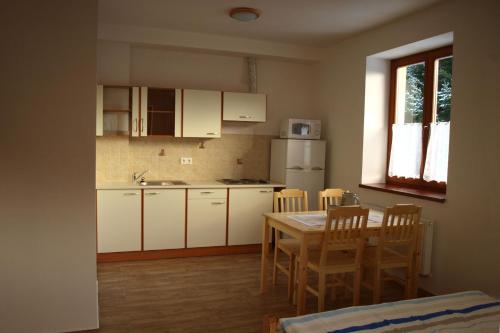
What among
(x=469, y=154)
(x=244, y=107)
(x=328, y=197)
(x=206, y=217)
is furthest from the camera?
(x=244, y=107)

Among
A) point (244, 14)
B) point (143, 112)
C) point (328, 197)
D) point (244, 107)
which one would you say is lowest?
point (328, 197)

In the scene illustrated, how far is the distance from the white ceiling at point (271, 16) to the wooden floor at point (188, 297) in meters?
2.71

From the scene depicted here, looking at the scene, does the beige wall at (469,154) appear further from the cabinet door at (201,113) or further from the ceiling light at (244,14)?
the cabinet door at (201,113)

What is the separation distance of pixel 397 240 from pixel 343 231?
0.51m

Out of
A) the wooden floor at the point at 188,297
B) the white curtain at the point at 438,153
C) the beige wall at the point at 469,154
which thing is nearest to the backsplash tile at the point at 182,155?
the wooden floor at the point at 188,297

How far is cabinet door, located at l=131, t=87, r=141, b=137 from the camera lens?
15.6 ft

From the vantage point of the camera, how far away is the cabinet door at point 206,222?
4836 mm

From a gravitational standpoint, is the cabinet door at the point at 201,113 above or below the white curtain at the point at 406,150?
above

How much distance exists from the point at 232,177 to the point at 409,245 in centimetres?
273

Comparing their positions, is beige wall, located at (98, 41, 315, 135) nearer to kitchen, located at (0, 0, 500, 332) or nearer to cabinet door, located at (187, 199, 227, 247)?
kitchen, located at (0, 0, 500, 332)

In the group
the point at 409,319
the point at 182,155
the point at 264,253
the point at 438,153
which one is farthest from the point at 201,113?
the point at 409,319

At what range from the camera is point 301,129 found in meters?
5.29

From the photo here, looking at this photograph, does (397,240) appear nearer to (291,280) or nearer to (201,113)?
(291,280)

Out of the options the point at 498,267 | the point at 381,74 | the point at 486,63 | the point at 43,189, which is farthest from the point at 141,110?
the point at 498,267
